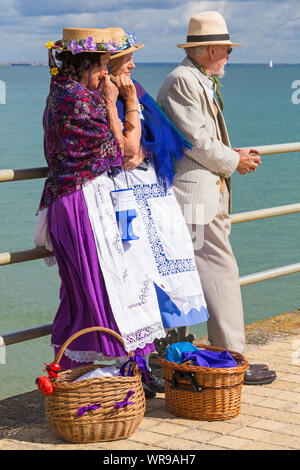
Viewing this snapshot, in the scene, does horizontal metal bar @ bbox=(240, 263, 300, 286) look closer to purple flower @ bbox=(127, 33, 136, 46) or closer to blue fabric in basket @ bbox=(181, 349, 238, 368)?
blue fabric in basket @ bbox=(181, 349, 238, 368)

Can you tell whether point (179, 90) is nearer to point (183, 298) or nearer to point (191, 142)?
point (191, 142)

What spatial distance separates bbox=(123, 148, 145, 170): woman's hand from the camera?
4.31 meters

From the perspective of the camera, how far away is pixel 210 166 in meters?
4.63

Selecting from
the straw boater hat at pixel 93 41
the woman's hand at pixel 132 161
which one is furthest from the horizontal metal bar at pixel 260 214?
the straw boater hat at pixel 93 41

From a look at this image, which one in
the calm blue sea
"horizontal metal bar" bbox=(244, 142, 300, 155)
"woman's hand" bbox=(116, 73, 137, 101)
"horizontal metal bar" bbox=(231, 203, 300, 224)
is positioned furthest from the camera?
the calm blue sea

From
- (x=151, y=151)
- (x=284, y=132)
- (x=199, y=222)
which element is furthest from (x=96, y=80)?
(x=284, y=132)

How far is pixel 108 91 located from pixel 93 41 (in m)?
0.24

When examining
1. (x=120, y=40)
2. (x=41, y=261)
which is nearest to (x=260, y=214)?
(x=120, y=40)

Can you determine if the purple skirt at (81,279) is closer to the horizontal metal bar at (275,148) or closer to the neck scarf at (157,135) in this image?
the neck scarf at (157,135)

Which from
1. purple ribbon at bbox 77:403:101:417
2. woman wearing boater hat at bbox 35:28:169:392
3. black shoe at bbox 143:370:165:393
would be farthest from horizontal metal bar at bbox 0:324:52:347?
purple ribbon at bbox 77:403:101:417

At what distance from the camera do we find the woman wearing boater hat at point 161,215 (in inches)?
171

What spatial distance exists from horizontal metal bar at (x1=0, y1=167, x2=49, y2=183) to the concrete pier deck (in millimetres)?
1077

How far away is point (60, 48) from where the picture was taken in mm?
4051

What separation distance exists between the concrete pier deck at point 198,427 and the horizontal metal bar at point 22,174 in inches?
42.4
